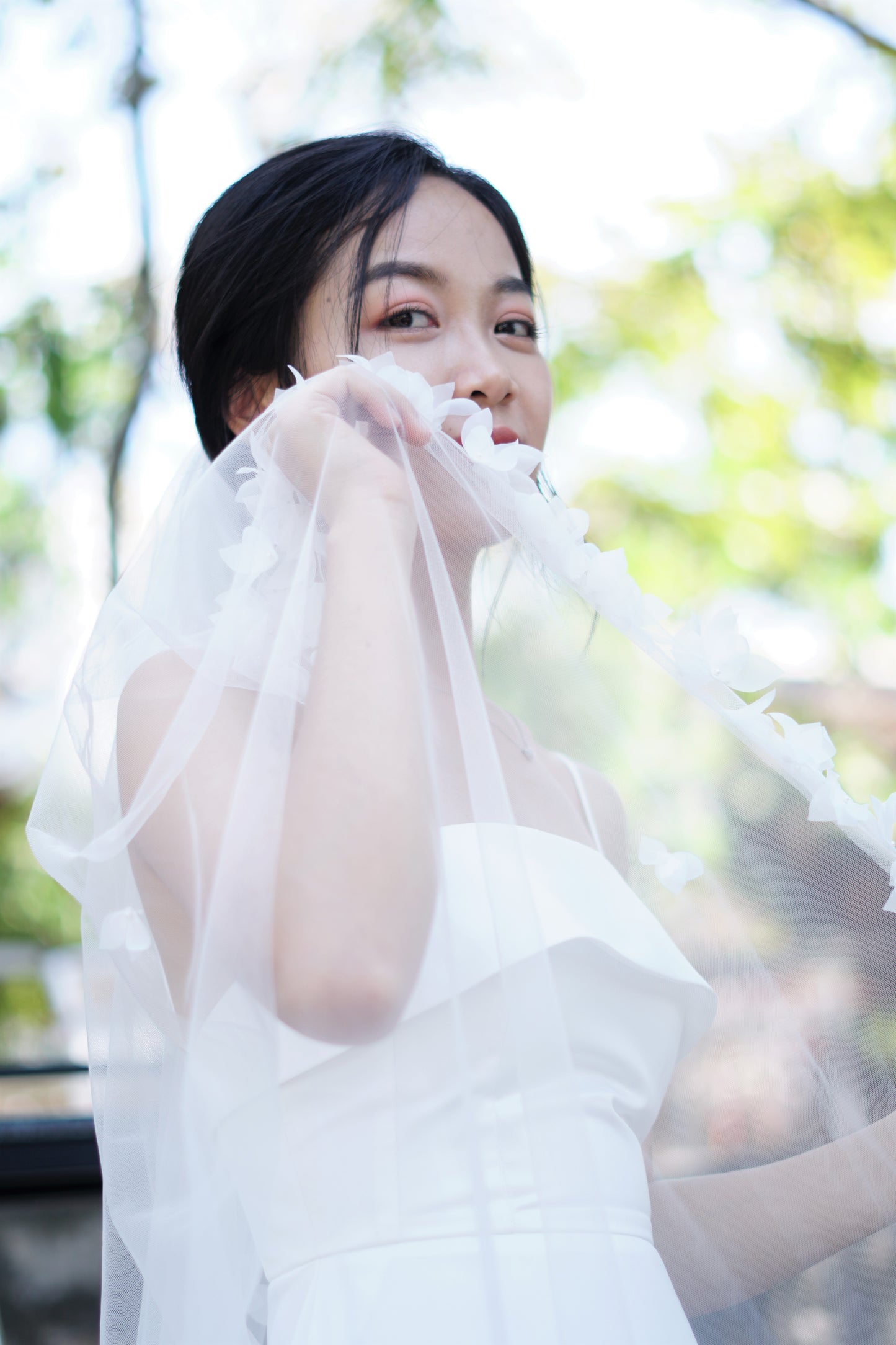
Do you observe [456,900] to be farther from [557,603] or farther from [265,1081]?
[557,603]

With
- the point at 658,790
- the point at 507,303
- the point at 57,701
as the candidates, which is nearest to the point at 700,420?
the point at 57,701

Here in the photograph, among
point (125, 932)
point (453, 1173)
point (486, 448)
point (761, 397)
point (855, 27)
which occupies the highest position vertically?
point (855, 27)

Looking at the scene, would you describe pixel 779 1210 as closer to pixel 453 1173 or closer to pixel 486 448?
pixel 453 1173

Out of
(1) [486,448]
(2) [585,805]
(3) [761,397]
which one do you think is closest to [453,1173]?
(2) [585,805]

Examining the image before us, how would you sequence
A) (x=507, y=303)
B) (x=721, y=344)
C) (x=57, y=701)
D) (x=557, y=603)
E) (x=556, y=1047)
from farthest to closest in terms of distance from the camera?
1. (x=721, y=344)
2. (x=57, y=701)
3. (x=507, y=303)
4. (x=557, y=603)
5. (x=556, y=1047)

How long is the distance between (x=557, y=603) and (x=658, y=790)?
266mm

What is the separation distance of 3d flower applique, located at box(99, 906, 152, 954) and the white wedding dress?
0.14 metres

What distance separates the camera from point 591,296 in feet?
19.3

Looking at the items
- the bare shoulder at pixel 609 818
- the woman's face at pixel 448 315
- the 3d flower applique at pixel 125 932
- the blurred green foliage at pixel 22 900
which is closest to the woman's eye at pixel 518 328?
the woman's face at pixel 448 315

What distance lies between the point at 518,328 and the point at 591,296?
15.0ft

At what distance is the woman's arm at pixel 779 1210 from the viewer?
1.16 m

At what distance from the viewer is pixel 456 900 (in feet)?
3.63

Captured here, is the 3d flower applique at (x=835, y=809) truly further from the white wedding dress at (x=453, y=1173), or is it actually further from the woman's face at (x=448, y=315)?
the woman's face at (x=448, y=315)

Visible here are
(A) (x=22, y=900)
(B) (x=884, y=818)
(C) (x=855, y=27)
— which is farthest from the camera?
(A) (x=22, y=900)
